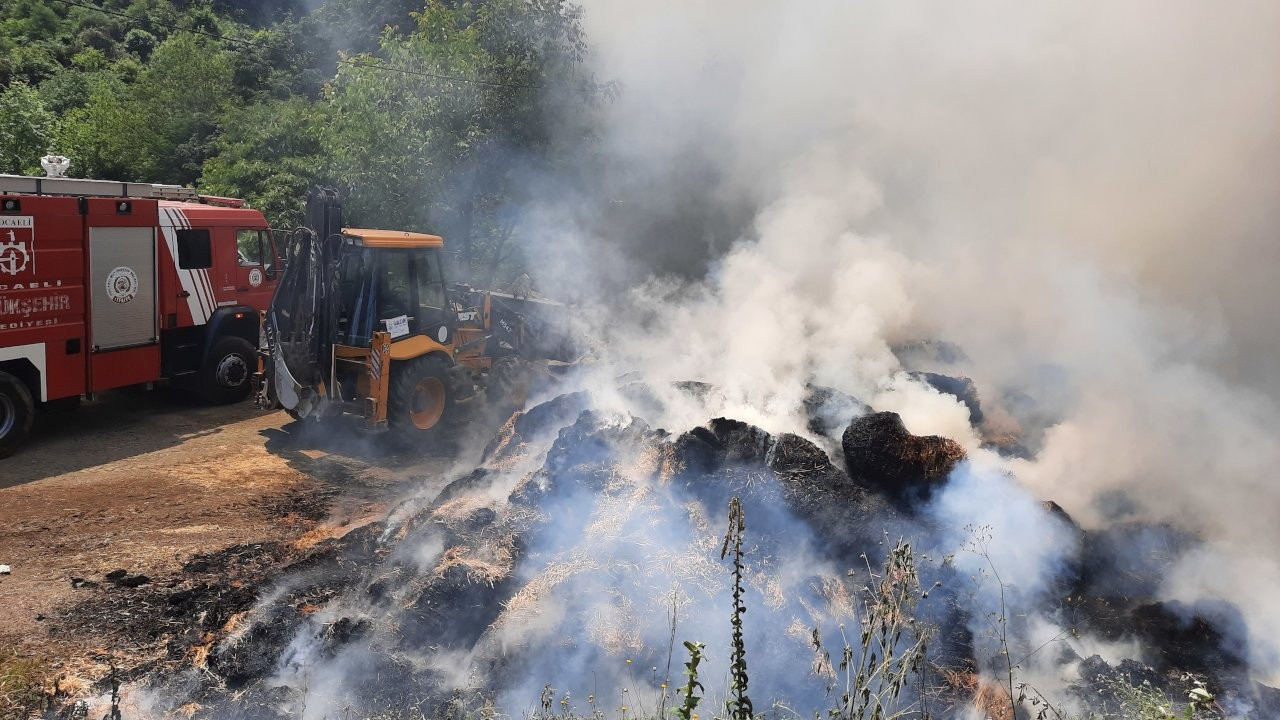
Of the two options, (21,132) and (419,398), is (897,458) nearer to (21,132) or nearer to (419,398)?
(419,398)

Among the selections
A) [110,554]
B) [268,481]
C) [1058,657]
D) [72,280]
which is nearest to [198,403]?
[72,280]

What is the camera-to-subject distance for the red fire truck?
848 cm

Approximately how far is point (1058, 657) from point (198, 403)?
427 inches

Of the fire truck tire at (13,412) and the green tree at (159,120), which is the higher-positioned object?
the green tree at (159,120)

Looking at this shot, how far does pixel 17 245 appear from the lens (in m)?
8.36

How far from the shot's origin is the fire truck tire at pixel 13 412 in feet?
27.7

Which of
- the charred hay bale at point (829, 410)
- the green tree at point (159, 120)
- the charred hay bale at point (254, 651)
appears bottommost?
the charred hay bale at point (254, 651)

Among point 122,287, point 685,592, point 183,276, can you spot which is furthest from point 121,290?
point 685,592

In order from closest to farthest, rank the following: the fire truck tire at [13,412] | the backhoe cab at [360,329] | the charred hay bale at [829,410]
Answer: the charred hay bale at [829,410], the fire truck tire at [13,412], the backhoe cab at [360,329]

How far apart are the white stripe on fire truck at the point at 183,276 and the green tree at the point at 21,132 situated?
11.3m

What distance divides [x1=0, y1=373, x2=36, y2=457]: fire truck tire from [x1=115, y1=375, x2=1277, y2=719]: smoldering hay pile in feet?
15.3

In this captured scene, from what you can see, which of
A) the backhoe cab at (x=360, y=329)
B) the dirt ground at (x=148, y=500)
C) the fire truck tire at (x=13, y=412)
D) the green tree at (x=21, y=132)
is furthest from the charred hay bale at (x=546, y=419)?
the green tree at (x=21, y=132)

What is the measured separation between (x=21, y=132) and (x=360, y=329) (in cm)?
1518

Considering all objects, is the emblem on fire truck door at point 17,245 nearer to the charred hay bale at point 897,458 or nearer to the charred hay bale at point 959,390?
the charred hay bale at point 897,458
